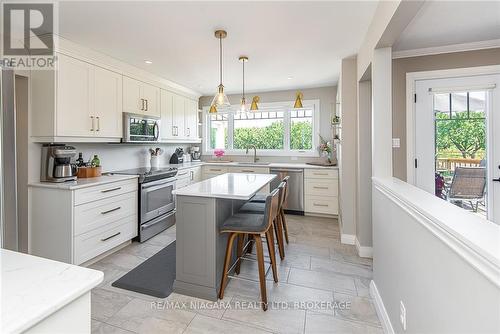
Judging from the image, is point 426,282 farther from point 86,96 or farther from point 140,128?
point 140,128

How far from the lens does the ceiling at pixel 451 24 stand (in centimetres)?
197

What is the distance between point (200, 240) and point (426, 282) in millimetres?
1569

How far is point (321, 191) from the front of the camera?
4.43 metres

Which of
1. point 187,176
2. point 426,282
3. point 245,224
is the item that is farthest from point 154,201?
point 426,282

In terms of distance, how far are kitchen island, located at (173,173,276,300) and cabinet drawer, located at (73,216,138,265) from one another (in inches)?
43.7

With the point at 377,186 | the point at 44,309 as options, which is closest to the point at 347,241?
the point at 377,186

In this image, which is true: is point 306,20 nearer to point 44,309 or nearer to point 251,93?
point 44,309

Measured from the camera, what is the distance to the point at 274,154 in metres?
5.33

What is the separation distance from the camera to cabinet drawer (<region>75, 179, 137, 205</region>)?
8.34 ft

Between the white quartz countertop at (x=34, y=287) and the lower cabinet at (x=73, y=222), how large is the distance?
1910 mm

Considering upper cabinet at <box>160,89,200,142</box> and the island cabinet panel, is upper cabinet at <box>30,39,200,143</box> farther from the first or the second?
the island cabinet panel

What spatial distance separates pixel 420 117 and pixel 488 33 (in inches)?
35.9

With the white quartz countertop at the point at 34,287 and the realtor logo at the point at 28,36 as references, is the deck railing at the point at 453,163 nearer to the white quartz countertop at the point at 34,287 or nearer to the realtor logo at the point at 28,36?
the white quartz countertop at the point at 34,287

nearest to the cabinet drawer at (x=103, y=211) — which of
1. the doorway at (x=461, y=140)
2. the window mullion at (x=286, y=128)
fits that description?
the window mullion at (x=286, y=128)
